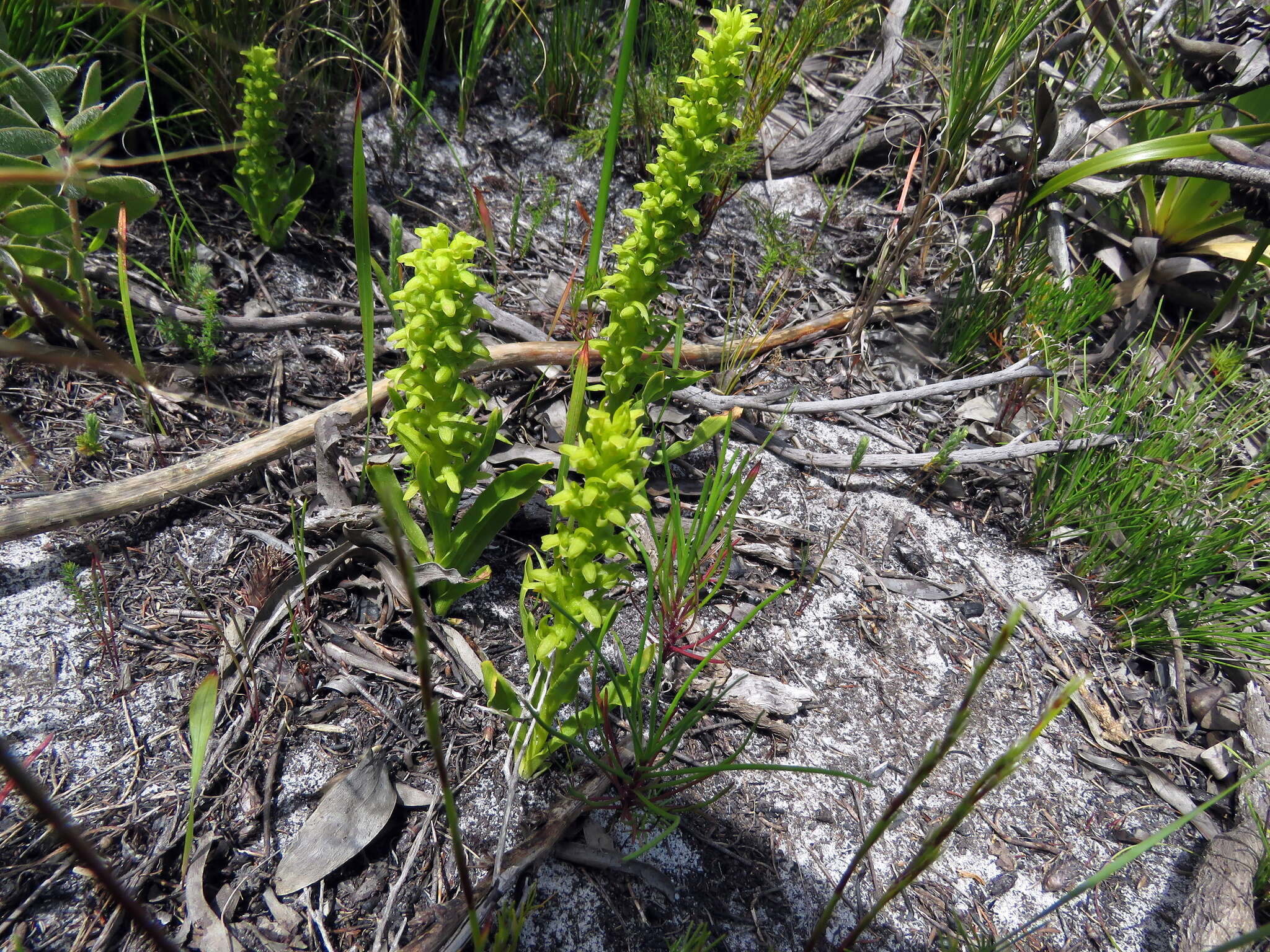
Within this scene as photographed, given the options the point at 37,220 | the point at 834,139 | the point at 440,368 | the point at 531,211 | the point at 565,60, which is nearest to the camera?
the point at 440,368

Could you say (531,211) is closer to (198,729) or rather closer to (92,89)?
(92,89)

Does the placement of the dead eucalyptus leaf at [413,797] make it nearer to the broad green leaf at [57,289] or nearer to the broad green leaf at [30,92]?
the broad green leaf at [57,289]

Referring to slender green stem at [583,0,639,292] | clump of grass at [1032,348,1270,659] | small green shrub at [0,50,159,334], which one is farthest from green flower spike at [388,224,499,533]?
clump of grass at [1032,348,1270,659]

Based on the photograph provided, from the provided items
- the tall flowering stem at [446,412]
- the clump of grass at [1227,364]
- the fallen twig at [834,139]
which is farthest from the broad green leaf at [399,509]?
the clump of grass at [1227,364]

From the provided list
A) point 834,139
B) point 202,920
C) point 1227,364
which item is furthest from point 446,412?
point 1227,364

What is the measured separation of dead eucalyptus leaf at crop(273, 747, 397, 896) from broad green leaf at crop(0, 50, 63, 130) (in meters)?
1.83

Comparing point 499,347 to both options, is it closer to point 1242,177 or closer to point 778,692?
point 778,692

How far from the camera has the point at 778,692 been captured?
204 centimetres

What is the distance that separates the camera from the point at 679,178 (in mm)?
1949

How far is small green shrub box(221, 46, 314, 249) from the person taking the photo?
2271 mm

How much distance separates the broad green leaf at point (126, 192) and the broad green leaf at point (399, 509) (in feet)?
3.20

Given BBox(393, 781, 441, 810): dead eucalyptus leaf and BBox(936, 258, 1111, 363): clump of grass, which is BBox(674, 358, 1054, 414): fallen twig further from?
BBox(393, 781, 441, 810): dead eucalyptus leaf

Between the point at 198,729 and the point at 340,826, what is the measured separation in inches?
14.0

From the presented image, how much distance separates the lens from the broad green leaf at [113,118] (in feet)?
6.40
